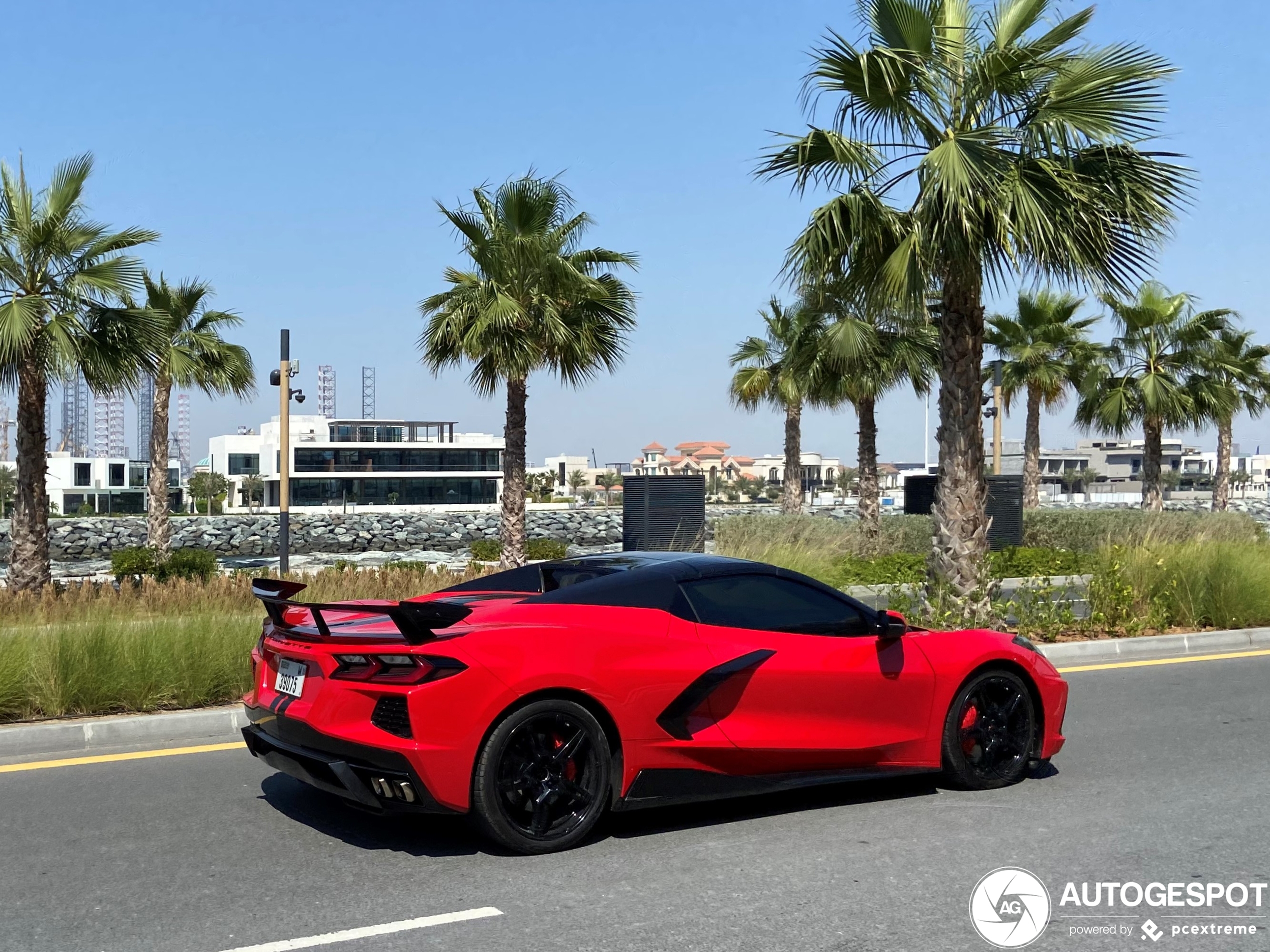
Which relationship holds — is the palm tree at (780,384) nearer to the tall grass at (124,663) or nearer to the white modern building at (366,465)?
the tall grass at (124,663)

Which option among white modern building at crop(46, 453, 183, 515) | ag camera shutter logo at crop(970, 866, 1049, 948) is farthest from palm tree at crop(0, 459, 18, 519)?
ag camera shutter logo at crop(970, 866, 1049, 948)

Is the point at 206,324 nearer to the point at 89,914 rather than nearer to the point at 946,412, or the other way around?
the point at 946,412

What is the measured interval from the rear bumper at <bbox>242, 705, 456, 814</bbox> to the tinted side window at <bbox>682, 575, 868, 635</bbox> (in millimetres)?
1685

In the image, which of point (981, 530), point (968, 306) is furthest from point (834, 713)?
point (968, 306)

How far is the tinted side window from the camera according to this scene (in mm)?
6152

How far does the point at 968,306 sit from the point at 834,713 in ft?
25.8

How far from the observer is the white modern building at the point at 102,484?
109 meters

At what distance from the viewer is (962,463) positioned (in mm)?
12742

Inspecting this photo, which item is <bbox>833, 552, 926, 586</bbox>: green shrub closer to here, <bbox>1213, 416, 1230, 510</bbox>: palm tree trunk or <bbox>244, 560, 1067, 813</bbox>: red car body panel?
<bbox>244, 560, 1067, 813</bbox>: red car body panel

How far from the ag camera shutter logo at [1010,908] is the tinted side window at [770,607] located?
1.57m

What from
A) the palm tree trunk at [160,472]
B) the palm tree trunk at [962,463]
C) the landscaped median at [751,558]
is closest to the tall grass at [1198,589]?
the landscaped median at [751,558]

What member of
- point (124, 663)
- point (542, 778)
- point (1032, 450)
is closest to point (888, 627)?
point (542, 778)

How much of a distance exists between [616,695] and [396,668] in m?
1.01

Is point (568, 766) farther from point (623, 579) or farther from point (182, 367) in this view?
point (182, 367)
